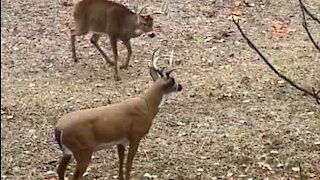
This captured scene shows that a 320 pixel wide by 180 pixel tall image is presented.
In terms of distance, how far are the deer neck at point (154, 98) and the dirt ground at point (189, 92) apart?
19.1 inches

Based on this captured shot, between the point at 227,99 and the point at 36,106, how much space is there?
1.45m

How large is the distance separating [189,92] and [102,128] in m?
2.19

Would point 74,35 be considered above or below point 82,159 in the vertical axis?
below

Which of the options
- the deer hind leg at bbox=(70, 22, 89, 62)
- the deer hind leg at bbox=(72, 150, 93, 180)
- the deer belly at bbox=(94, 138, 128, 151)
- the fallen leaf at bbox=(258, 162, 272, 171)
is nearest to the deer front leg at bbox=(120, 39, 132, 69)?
the deer hind leg at bbox=(70, 22, 89, 62)

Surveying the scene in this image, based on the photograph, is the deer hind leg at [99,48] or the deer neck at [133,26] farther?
the deer hind leg at [99,48]

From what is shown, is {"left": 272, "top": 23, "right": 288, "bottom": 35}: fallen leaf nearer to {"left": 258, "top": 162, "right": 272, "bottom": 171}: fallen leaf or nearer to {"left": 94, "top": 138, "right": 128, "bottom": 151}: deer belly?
{"left": 258, "top": 162, "right": 272, "bottom": 171}: fallen leaf

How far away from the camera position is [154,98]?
12.3 ft

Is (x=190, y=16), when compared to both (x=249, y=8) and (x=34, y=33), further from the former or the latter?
(x=34, y=33)

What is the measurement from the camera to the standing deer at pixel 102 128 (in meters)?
3.26

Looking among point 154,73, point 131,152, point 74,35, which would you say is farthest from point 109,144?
point 74,35

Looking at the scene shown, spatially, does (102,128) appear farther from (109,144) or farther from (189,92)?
(189,92)

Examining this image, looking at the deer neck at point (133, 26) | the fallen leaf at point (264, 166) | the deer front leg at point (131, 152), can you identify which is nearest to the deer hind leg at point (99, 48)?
the deer neck at point (133, 26)

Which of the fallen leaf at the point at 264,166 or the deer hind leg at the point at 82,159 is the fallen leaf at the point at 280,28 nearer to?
the fallen leaf at the point at 264,166

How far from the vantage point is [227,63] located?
6.16 metres
